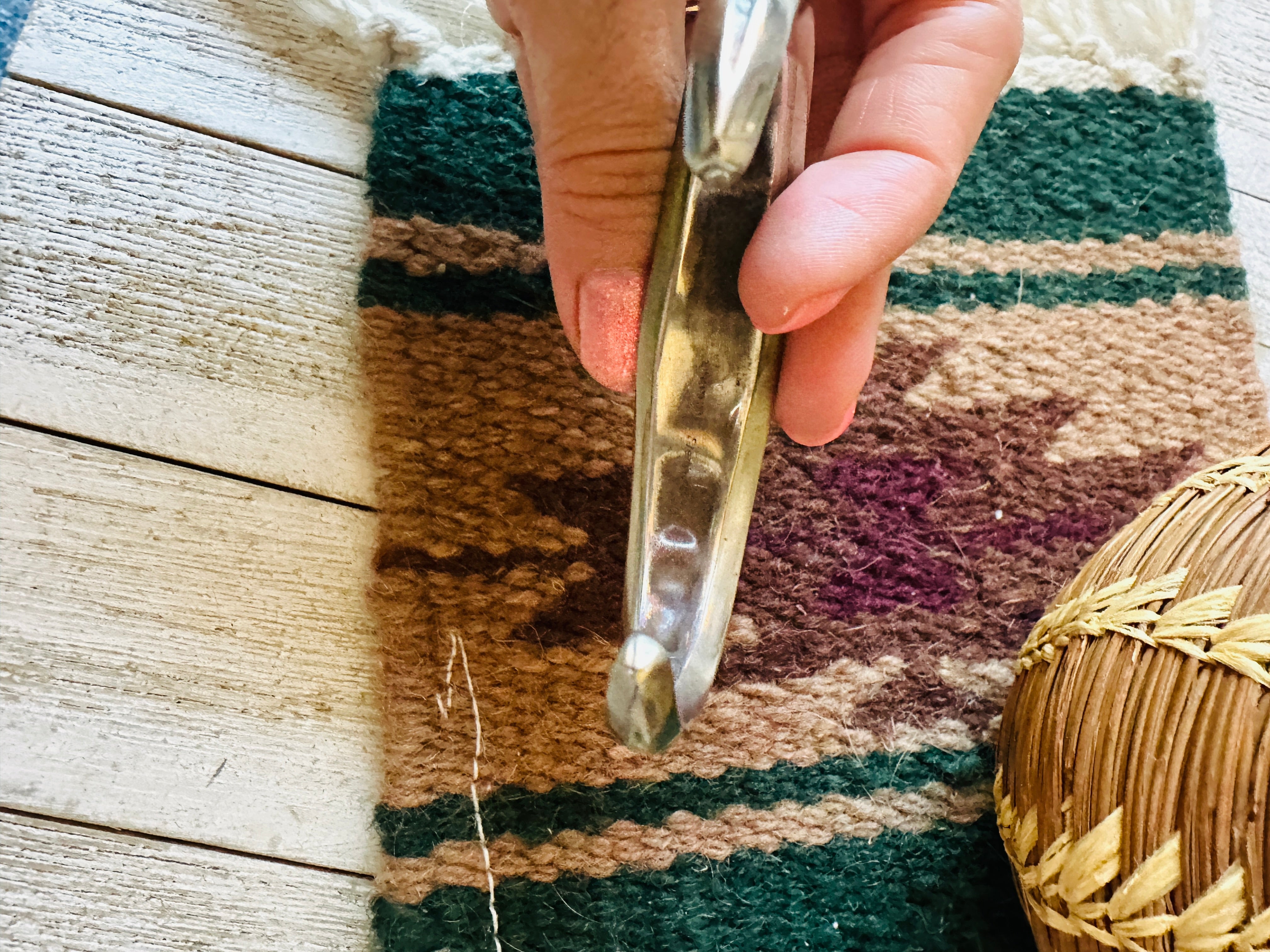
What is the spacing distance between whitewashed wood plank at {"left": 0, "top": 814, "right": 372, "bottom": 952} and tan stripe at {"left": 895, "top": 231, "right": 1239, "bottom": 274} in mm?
308

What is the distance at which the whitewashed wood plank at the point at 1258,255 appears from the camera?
39cm

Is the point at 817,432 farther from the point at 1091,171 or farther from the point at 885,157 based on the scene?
the point at 1091,171

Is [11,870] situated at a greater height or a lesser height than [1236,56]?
lesser

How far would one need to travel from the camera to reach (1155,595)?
252mm

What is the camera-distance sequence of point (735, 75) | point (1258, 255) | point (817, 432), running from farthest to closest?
point (1258, 255) → point (817, 432) → point (735, 75)

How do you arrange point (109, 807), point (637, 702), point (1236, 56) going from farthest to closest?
point (1236, 56), point (109, 807), point (637, 702)

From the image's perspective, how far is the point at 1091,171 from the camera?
38 cm

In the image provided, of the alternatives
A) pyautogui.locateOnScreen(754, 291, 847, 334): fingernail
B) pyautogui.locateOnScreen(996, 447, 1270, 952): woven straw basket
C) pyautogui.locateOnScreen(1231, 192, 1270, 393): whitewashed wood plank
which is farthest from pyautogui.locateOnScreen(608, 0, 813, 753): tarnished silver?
pyautogui.locateOnScreen(1231, 192, 1270, 393): whitewashed wood plank

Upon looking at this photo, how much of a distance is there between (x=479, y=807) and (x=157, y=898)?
11 centimetres

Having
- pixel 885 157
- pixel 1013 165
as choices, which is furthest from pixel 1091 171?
pixel 885 157

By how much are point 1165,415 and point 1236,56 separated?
0.18m

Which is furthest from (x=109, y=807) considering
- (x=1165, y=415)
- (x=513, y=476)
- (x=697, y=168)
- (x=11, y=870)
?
(x=1165, y=415)

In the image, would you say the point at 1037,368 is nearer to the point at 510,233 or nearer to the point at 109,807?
the point at 510,233

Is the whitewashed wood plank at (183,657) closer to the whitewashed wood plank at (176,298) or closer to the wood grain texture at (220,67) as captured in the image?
the whitewashed wood plank at (176,298)
